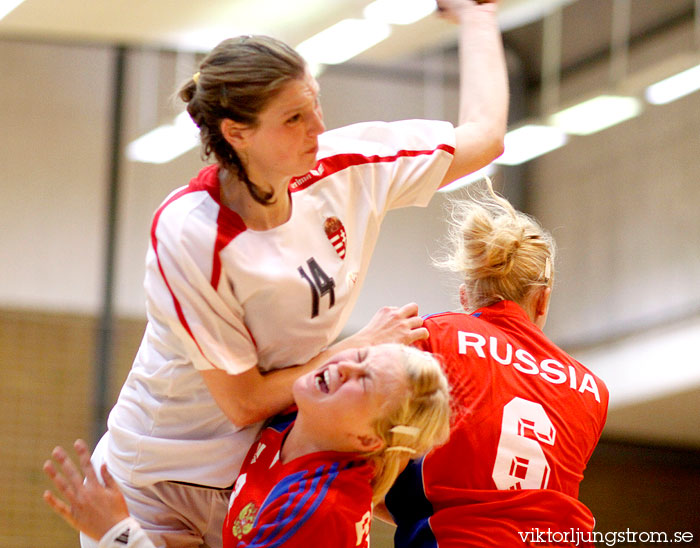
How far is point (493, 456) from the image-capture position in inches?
96.5

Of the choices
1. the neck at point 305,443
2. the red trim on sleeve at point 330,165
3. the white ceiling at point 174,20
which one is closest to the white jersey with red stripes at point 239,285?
the red trim on sleeve at point 330,165

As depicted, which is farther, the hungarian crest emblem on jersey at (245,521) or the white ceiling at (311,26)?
the white ceiling at (311,26)

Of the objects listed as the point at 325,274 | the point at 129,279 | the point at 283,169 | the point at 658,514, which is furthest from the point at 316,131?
the point at 658,514

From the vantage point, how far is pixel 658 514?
892cm

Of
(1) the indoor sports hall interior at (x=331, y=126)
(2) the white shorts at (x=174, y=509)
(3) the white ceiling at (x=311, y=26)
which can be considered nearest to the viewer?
(2) the white shorts at (x=174, y=509)

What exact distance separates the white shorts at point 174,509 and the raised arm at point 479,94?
0.84 m

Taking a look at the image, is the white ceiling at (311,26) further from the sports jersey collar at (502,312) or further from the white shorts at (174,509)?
the white shorts at (174,509)

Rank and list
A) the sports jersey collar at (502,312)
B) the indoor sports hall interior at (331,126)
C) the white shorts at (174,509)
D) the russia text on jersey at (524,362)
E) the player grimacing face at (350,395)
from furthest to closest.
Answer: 1. the indoor sports hall interior at (331,126)
2. the sports jersey collar at (502,312)
3. the russia text on jersey at (524,362)
4. the white shorts at (174,509)
5. the player grimacing face at (350,395)

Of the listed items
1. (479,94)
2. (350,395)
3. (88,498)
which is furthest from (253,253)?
(479,94)

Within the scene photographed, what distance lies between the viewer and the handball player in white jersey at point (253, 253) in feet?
6.61

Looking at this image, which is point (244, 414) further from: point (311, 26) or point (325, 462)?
point (311, 26)

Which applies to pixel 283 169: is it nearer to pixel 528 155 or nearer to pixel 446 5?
pixel 446 5

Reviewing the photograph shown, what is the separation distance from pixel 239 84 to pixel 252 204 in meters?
0.23

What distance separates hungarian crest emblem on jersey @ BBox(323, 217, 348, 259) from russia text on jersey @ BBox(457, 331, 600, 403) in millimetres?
448
